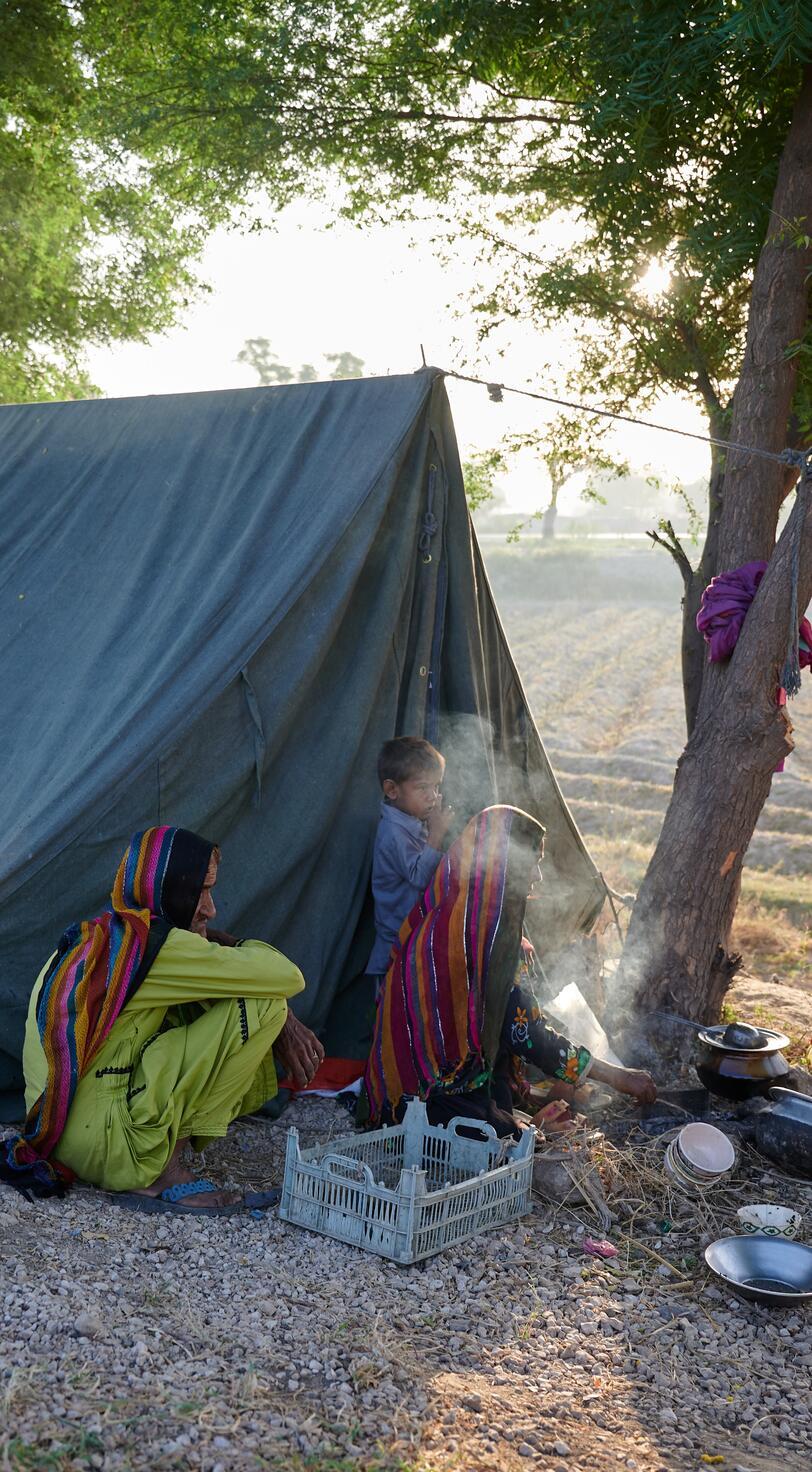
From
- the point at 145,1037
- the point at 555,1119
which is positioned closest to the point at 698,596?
the point at 555,1119

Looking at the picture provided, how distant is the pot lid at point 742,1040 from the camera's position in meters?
4.11

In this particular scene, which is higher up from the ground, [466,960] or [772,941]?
[466,960]

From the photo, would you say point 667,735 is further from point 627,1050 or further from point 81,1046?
point 81,1046

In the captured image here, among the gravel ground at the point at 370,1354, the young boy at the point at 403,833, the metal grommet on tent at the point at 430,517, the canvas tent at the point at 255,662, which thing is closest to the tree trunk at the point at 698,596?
the canvas tent at the point at 255,662

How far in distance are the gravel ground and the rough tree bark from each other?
6.02 feet

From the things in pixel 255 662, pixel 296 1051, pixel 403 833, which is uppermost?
pixel 255 662

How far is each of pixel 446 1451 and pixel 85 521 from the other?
3711 millimetres

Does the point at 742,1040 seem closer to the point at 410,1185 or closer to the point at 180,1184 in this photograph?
the point at 410,1185

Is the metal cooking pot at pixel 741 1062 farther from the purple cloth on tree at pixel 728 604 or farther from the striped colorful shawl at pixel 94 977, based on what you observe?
the striped colorful shawl at pixel 94 977

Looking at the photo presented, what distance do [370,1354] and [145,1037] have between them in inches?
40.3

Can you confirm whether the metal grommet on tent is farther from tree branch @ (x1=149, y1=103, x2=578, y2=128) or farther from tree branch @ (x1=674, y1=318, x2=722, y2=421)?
tree branch @ (x1=149, y1=103, x2=578, y2=128)

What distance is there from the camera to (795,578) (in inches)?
183

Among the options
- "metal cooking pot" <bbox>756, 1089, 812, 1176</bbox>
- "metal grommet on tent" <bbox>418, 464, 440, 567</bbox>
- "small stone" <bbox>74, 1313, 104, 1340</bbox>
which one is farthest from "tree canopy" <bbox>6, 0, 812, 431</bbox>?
"small stone" <bbox>74, 1313, 104, 1340</bbox>

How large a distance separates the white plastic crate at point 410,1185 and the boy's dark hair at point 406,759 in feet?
3.65
